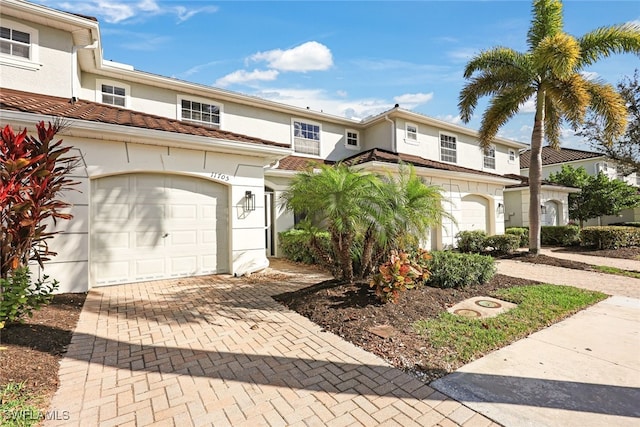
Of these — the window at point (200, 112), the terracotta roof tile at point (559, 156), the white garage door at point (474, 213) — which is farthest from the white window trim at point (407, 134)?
the terracotta roof tile at point (559, 156)

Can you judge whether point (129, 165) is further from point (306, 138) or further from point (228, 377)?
point (306, 138)

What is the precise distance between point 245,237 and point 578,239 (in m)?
15.9

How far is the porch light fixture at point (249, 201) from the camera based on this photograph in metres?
8.27

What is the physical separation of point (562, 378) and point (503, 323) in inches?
54.4

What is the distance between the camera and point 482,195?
14.4 metres

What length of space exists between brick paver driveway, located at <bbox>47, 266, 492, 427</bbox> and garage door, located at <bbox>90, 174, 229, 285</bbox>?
1.96 metres

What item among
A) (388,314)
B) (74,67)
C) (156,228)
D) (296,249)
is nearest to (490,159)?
(296,249)

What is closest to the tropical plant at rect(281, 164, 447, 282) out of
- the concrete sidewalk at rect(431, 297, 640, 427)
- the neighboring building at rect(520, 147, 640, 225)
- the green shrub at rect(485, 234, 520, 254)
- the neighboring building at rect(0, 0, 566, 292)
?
the neighboring building at rect(0, 0, 566, 292)

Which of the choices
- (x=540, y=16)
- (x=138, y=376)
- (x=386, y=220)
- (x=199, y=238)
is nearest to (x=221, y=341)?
(x=138, y=376)

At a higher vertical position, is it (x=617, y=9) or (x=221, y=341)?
(x=617, y=9)

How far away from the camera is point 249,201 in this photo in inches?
328

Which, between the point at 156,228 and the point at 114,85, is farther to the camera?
the point at 114,85

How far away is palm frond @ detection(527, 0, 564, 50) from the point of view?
10.2 meters

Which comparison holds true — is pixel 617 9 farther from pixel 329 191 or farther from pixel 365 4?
pixel 329 191
